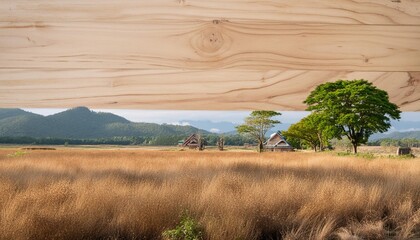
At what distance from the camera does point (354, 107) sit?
460 centimetres

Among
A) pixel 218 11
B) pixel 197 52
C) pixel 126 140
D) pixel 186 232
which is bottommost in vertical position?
pixel 186 232

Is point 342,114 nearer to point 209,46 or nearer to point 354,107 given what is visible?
point 354,107

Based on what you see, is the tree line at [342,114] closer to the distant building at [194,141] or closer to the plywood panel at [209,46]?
the plywood panel at [209,46]

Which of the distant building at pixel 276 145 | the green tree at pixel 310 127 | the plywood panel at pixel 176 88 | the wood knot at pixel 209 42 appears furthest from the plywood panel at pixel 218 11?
the distant building at pixel 276 145

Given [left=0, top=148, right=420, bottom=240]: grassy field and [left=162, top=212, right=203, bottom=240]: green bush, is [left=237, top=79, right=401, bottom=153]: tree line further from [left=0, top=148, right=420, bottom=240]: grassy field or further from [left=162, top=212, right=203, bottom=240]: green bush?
[left=162, top=212, right=203, bottom=240]: green bush

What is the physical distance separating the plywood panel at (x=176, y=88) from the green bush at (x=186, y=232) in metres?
0.97

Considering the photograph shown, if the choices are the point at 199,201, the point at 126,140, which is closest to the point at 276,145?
the point at 126,140

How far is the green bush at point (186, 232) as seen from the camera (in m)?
2.03

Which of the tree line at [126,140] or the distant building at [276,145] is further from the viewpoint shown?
the distant building at [276,145]

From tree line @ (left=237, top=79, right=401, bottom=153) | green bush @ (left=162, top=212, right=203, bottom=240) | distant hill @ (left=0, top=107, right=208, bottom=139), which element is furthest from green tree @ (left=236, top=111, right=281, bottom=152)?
green bush @ (left=162, top=212, right=203, bottom=240)

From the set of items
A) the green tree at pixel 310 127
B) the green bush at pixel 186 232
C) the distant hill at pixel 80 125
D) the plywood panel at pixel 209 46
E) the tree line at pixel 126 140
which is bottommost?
the green bush at pixel 186 232

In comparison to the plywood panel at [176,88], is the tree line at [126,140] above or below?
below

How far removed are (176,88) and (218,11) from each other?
68 centimetres

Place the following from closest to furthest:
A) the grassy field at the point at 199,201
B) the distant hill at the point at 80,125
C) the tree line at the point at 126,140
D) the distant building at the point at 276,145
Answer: the grassy field at the point at 199,201 → the distant hill at the point at 80,125 → the tree line at the point at 126,140 → the distant building at the point at 276,145
